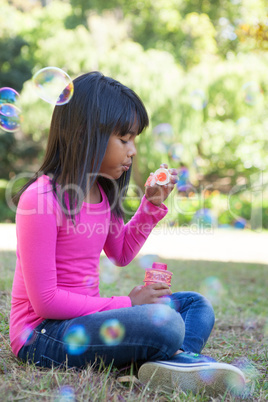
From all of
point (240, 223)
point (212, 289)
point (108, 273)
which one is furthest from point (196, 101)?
point (212, 289)

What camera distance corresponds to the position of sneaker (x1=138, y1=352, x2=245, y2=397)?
1434mm

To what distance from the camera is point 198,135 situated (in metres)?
11.6

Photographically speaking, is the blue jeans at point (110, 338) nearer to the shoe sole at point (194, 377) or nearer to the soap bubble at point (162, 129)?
the shoe sole at point (194, 377)

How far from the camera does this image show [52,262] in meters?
1.47

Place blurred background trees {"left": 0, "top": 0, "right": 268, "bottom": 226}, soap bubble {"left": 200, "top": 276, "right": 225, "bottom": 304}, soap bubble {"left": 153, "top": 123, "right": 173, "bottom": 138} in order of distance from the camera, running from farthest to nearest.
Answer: blurred background trees {"left": 0, "top": 0, "right": 268, "bottom": 226} → soap bubble {"left": 153, "top": 123, "right": 173, "bottom": 138} → soap bubble {"left": 200, "top": 276, "right": 225, "bottom": 304}

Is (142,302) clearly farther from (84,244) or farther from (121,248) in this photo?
(121,248)

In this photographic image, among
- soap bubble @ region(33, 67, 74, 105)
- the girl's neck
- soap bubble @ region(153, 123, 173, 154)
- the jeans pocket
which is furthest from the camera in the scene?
soap bubble @ region(153, 123, 173, 154)

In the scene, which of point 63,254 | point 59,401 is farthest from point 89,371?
point 63,254

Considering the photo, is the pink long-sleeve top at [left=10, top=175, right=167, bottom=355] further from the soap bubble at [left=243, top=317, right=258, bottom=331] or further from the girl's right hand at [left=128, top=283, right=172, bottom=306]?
the soap bubble at [left=243, top=317, right=258, bottom=331]

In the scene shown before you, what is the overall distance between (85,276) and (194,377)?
52 centimetres

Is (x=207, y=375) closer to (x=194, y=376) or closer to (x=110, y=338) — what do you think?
(x=194, y=376)

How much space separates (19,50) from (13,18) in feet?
17.0

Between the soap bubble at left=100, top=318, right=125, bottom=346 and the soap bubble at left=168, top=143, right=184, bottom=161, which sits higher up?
the soap bubble at left=168, top=143, right=184, bottom=161

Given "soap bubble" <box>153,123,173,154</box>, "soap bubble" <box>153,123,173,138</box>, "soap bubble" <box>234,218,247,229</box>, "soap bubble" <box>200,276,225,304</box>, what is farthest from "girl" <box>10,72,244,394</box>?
"soap bubble" <box>234,218,247,229</box>
